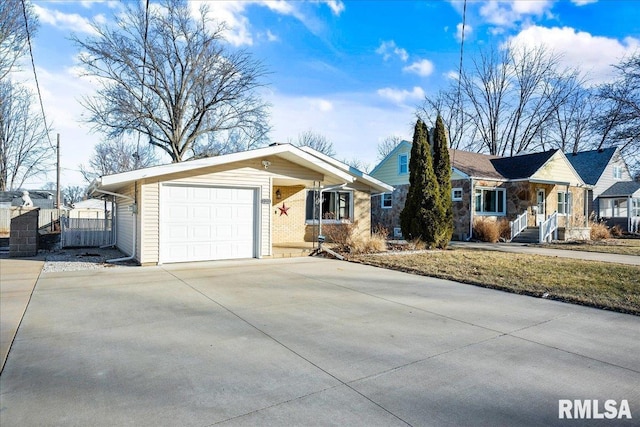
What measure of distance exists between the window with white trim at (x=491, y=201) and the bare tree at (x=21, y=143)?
3234 centimetres

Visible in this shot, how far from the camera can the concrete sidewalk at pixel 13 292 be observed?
4.52 m

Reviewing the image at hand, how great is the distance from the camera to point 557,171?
70.7 ft

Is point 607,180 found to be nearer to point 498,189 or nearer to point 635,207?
point 635,207

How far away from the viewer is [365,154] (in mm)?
48656

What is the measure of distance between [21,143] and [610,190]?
4732cm

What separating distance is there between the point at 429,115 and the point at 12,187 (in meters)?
38.7

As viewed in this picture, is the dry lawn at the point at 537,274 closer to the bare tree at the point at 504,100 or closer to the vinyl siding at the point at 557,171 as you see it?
the vinyl siding at the point at 557,171

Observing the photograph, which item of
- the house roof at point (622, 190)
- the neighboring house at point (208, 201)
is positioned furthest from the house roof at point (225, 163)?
the house roof at point (622, 190)

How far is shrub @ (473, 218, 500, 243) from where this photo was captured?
59.2ft

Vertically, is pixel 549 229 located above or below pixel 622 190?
below

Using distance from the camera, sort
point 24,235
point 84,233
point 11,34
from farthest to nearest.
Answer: point 11,34 → point 84,233 → point 24,235

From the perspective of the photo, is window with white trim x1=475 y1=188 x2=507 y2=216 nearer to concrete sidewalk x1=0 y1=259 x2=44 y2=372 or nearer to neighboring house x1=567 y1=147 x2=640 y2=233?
neighboring house x1=567 y1=147 x2=640 y2=233

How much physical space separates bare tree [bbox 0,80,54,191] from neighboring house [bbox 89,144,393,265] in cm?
2405

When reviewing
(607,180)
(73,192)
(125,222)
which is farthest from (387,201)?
(73,192)
